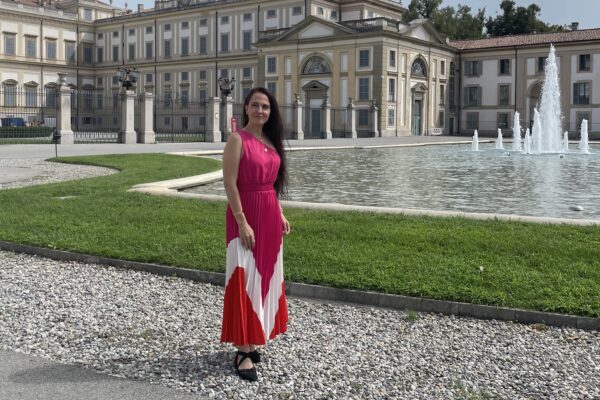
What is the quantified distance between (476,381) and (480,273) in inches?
87.1

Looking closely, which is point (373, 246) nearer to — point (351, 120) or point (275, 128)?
point (275, 128)

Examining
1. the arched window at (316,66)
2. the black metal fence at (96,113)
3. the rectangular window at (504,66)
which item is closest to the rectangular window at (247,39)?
the arched window at (316,66)

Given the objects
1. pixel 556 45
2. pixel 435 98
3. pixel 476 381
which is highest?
pixel 556 45

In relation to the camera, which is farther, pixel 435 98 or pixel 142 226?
pixel 435 98

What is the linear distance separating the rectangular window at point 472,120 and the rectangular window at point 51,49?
45.0 metres

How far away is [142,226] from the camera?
28.0 ft

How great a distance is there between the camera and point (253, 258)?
165 inches

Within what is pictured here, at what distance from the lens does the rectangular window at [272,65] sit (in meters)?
60.2

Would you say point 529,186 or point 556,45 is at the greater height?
point 556,45

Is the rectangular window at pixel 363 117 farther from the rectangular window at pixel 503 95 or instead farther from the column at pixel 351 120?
the rectangular window at pixel 503 95

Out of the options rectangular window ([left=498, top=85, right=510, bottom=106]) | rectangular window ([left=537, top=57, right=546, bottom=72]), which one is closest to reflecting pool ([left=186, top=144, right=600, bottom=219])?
rectangular window ([left=537, top=57, right=546, bottom=72])

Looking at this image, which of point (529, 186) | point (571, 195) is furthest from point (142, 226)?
point (529, 186)

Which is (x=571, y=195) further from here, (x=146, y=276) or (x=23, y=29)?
(x=23, y=29)

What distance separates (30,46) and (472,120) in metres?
46.7
